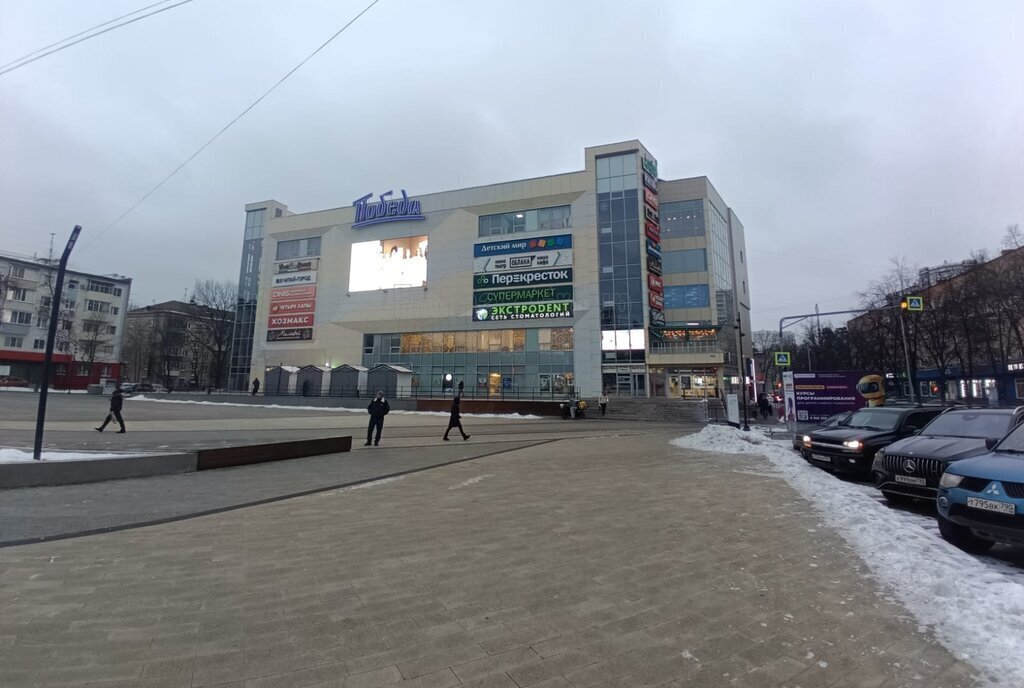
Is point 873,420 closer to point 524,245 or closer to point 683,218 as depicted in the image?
point 524,245

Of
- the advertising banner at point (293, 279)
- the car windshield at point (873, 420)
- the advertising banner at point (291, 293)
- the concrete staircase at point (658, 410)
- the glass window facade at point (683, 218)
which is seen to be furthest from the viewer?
the advertising banner at point (293, 279)

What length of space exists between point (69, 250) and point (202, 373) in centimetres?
7961

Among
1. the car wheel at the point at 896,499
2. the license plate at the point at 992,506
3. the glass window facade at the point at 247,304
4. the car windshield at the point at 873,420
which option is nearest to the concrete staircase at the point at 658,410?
the car windshield at the point at 873,420

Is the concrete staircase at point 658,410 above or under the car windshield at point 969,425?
under

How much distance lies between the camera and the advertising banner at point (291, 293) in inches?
2357

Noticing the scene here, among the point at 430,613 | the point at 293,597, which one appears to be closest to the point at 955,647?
the point at 430,613

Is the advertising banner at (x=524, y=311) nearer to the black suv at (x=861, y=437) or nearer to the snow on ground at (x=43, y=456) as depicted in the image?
the black suv at (x=861, y=437)

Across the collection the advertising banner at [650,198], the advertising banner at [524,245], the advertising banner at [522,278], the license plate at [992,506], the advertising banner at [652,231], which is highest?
the advertising banner at [650,198]

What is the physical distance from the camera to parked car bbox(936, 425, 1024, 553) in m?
4.79

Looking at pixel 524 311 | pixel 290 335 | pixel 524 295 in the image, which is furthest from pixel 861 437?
pixel 290 335

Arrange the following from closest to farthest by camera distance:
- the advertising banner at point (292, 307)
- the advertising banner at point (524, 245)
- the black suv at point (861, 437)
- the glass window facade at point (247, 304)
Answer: the black suv at point (861, 437)
the advertising banner at point (524, 245)
the advertising banner at point (292, 307)
the glass window facade at point (247, 304)

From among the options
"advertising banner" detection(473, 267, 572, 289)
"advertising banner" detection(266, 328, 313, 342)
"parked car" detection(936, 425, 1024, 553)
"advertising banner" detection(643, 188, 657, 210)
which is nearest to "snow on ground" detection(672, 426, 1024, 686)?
"parked car" detection(936, 425, 1024, 553)

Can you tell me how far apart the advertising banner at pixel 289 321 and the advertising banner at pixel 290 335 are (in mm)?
505

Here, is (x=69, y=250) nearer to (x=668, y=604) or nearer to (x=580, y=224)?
(x=668, y=604)
